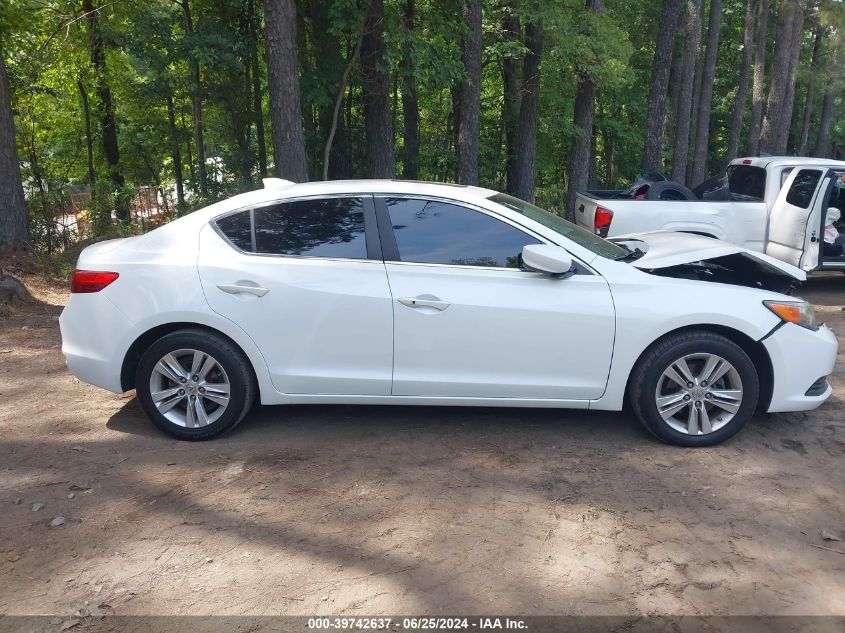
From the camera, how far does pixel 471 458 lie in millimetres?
4387

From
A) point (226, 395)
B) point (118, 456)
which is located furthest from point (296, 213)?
point (118, 456)

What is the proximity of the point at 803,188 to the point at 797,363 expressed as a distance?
547 cm

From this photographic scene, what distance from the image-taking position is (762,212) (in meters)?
9.19

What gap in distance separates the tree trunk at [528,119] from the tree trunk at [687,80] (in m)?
4.54

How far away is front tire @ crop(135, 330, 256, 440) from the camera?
452cm

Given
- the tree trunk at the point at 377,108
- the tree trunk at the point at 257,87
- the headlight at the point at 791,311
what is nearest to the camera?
the headlight at the point at 791,311

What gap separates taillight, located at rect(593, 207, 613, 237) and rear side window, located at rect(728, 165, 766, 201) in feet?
7.30

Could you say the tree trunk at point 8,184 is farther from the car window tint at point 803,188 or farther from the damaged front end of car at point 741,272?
the car window tint at point 803,188

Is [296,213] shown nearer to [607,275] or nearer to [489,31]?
[607,275]

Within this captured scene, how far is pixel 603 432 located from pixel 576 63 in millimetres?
12808

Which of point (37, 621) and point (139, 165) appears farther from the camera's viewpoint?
point (139, 165)

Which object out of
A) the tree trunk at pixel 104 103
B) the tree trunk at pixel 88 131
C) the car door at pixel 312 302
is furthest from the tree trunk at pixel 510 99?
the car door at pixel 312 302

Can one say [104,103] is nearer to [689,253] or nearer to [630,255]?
[630,255]

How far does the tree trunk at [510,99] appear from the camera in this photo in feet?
59.4
